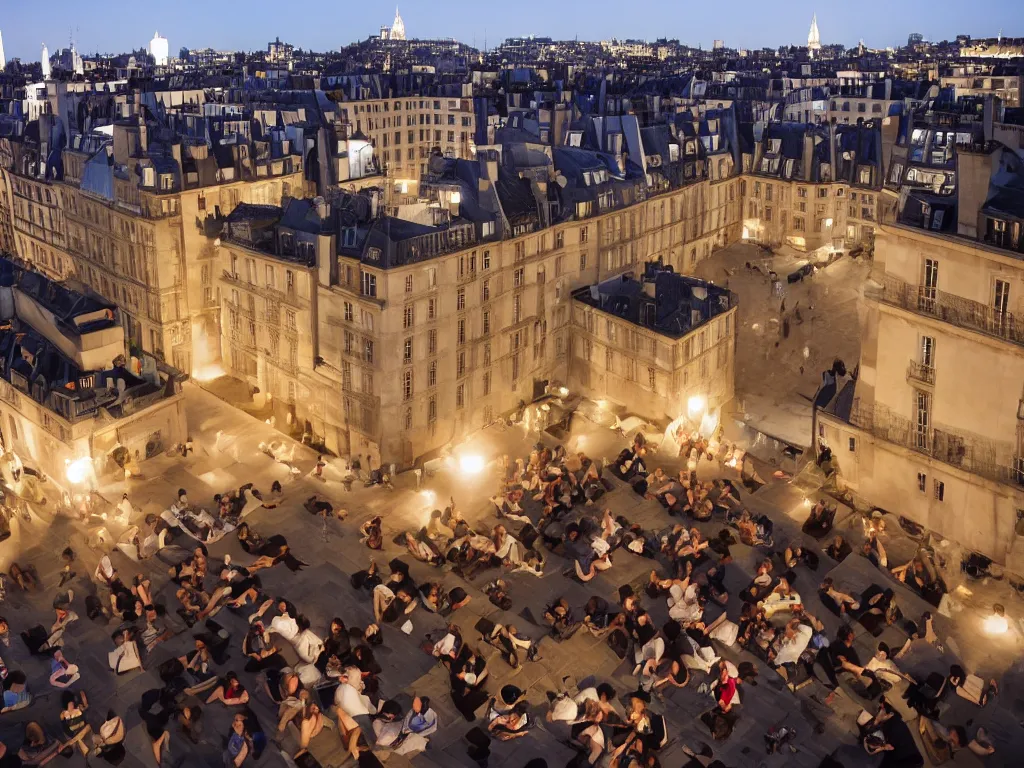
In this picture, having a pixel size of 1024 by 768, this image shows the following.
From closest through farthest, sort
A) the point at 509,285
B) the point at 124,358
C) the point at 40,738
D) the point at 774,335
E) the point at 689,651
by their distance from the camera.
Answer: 1. the point at 40,738
2. the point at 689,651
3. the point at 124,358
4. the point at 509,285
5. the point at 774,335

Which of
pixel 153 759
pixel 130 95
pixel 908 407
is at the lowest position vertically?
pixel 153 759

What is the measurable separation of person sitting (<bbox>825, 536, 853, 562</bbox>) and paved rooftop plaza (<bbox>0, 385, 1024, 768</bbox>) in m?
0.45

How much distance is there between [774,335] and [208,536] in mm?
45227

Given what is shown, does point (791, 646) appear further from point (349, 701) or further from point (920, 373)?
point (349, 701)

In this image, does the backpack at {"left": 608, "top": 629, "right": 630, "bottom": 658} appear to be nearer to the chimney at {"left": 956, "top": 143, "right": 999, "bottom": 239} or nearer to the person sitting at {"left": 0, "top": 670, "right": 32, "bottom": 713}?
the person sitting at {"left": 0, "top": 670, "right": 32, "bottom": 713}

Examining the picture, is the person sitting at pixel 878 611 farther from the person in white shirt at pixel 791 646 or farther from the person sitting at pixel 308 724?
the person sitting at pixel 308 724

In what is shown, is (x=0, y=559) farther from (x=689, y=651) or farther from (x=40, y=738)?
(x=689, y=651)

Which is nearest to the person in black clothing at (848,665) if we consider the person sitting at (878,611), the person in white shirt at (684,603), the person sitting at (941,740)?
the person sitting at (878,611)

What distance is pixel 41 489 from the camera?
52.6 meters

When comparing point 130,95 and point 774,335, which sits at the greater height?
point 130,95

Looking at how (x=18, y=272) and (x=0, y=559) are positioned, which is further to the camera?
(x=18, y=272)

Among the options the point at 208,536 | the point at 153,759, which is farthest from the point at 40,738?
the point at 208,536

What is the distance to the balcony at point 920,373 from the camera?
146 ft

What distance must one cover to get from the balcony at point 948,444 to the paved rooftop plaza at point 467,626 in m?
3.89
